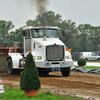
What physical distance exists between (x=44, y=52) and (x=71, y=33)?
77.7 metres

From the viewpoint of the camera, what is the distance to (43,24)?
20.4 metres

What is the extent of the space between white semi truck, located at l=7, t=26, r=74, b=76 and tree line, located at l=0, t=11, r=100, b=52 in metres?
66.6

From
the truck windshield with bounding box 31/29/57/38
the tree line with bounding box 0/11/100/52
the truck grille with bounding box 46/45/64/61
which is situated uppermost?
the tree line with bounding box 0/11/100/52

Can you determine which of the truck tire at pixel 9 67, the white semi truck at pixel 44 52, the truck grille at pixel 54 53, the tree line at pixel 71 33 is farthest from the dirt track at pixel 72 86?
the tree line at pixel 71 33

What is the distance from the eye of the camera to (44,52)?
18.3 m

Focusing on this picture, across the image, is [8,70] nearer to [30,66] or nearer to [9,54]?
[9,54]

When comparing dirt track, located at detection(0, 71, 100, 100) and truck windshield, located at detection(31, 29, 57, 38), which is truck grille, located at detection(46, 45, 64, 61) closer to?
truck windshield, located at detection(31, 29, 57, 38)

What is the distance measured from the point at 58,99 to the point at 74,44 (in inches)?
3440

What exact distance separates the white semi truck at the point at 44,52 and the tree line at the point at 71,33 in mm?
66632

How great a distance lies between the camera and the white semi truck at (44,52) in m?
18.3

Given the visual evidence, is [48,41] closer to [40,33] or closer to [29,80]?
[40,33]

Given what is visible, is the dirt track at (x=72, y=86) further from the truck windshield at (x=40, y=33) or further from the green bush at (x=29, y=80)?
the truck windshield at (x=40, y=33)

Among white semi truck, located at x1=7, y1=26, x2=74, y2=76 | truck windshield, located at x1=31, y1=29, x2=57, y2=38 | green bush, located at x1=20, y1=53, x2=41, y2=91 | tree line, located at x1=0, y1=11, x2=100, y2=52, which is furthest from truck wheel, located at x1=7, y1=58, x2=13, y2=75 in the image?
tree line, located at x1=0, y1=11, x2=100, y2=52

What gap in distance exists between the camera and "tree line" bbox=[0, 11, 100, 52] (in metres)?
91.4
